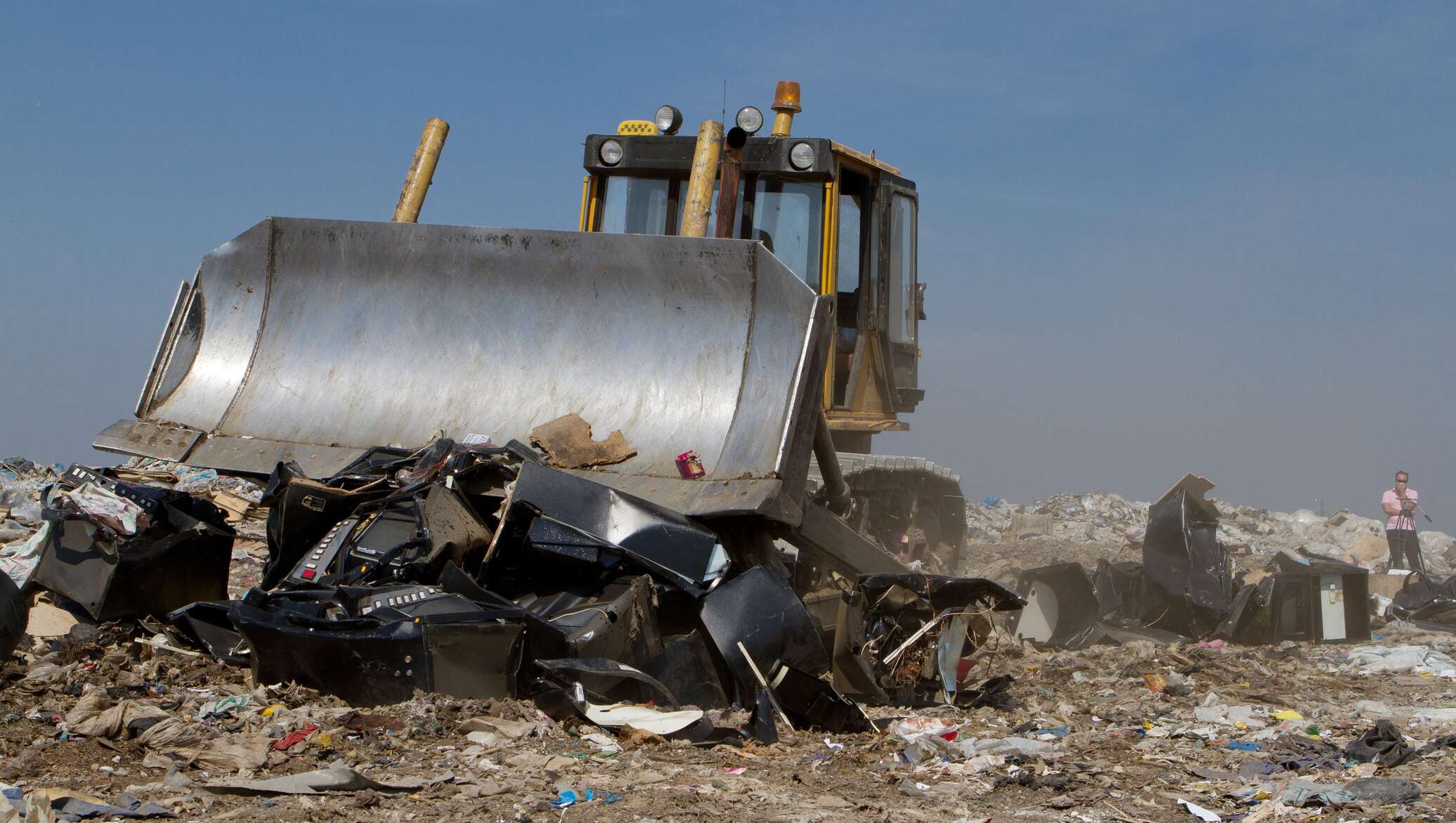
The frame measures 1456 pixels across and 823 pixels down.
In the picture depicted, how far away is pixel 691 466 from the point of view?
17.3ft

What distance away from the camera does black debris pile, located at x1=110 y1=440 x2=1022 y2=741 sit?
394 centimetres

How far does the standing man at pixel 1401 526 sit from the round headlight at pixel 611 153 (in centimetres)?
962

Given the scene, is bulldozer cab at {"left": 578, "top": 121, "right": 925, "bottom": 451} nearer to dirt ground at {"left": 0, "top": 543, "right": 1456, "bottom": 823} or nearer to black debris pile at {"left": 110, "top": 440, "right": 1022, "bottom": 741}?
black debris pile at {"left": 110, "top": 440, "right": 1022, "bottom": 741}

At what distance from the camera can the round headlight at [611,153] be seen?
764cm

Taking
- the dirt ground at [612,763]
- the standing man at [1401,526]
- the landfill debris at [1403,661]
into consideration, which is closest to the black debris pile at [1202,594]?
the landfill debris at [1403,661]

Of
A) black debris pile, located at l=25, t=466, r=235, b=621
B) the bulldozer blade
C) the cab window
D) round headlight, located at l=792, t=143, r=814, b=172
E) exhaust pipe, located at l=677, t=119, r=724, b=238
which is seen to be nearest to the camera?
black debris pile, located at l=25, t=466, r=235, b=621

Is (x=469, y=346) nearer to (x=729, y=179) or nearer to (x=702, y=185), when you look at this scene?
(x=702, y=185)

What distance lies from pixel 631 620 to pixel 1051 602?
3650mm

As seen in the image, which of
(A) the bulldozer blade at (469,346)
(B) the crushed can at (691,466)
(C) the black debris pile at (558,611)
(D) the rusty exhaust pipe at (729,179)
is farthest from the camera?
(D) the rusty exhaust pipe at (729,179)

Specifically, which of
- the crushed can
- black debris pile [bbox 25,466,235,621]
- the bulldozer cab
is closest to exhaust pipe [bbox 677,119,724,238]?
the bulldozer cab

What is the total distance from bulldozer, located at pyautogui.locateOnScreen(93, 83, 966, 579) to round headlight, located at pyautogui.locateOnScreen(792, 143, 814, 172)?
0.02m

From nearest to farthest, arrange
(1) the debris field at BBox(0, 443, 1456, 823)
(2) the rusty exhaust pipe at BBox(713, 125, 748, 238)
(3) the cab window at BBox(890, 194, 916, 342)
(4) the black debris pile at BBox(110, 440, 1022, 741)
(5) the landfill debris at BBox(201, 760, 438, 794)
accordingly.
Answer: (5) the landfill debris at BBox(201, 760, 438, 794)
(1) the debris field at BBox(0, 443, 1456, 823)
(4) the black debris pile at BBox(110, 440, 1022, 741)
(2) the rusty exhaust pipe at BBox(713, 125, 748, 238)
(3) the cab window at BBox(890, 194, 916, 342)

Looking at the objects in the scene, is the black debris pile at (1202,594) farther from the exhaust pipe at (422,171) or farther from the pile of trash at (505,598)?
the exhaust pipe at (422,171)

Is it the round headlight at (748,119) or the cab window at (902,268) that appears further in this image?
the cab window at (902,268)
